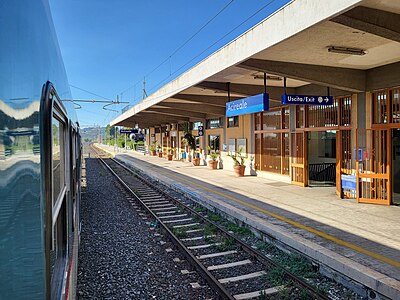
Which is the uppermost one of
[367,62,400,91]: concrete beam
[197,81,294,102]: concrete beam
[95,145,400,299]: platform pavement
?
[197,81,294,102]: concrete beam

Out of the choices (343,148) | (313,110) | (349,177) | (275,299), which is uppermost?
(313,110)

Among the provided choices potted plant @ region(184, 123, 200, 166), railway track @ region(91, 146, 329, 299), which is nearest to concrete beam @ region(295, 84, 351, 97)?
railway track @ region(91, 146, 329, 299)

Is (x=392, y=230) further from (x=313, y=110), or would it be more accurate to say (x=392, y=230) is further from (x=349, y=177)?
(x=313, y=110)

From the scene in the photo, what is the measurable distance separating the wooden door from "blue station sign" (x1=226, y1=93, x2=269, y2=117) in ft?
9.54

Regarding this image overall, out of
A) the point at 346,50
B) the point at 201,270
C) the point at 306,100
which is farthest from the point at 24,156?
the point at 306,100

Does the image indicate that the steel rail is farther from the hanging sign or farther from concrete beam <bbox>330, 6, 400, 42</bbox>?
the hanging sign

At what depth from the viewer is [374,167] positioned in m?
9.26

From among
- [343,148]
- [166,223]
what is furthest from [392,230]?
[166,223]

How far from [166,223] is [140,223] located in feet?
2.35

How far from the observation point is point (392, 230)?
6.63 meters

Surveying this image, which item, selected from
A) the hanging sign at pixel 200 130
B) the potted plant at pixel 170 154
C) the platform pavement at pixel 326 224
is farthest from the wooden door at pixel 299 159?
the potted plant at pixel 170 154

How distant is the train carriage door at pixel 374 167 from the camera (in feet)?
29.2

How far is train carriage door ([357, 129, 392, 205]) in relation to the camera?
29.2ft

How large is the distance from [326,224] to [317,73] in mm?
4489
